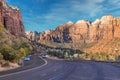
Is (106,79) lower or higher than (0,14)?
lower

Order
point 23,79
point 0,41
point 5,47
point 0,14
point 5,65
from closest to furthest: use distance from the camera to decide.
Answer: point 23,79 → point 5,65 → point 5,47 → point 0,41 → point 0,14

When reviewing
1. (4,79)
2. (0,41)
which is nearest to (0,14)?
(0,41)

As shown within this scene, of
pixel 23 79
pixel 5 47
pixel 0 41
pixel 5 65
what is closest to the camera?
pixel 23 79

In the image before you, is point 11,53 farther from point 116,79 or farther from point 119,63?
point 116,79

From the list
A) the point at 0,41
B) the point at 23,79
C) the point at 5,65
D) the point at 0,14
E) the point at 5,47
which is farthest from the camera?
the point at 0,14

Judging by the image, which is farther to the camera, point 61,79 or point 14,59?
point 14,59

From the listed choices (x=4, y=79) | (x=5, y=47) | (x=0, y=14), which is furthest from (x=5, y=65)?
(x=0, y=14)

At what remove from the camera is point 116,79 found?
854 inches

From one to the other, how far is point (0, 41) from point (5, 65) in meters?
8.62

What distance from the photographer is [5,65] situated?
40.0m

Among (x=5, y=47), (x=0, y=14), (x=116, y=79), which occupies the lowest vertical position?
(x=116, y=79)

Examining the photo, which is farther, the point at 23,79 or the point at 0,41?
the point at 0,41

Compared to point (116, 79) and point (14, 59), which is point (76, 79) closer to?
point (116, 79)

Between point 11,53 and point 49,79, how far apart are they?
83.1 feet
